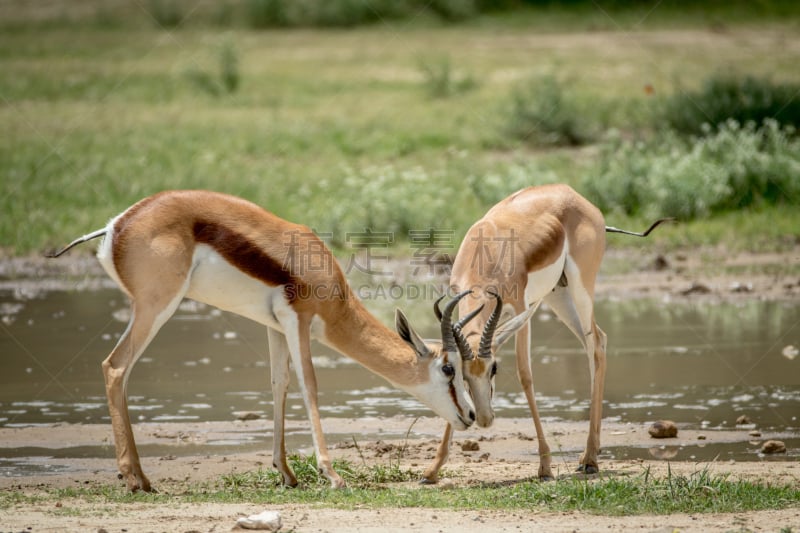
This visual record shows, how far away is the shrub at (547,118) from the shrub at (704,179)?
2897 millimetres

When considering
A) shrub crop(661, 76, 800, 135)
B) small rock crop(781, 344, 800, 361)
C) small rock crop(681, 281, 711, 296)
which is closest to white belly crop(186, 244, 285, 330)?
small rock crop(781, 344, 800, 361)

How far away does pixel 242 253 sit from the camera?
7.64m

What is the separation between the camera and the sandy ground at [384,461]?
20.6 feet

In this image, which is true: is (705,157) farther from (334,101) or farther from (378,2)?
(378,2)

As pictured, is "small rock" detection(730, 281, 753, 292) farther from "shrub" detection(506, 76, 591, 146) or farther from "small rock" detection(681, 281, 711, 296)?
"shrub" detection(506, 76, 591, 146)

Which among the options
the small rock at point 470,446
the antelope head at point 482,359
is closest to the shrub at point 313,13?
the small rock at point 470,446

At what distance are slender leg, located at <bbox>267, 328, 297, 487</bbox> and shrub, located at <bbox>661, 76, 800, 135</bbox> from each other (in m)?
13.0

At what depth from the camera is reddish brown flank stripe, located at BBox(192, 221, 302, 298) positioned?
7.63 metres

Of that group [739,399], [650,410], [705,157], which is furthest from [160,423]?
[705,157]

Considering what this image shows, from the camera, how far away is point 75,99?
2441 centimetres

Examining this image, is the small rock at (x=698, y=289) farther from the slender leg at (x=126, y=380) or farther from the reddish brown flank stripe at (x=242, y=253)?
the slender leg at (x=126, y=380)

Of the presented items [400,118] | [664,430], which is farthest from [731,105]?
[664,430]

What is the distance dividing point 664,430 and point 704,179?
27.8 feet

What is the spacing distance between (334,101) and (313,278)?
1645 centimetres
